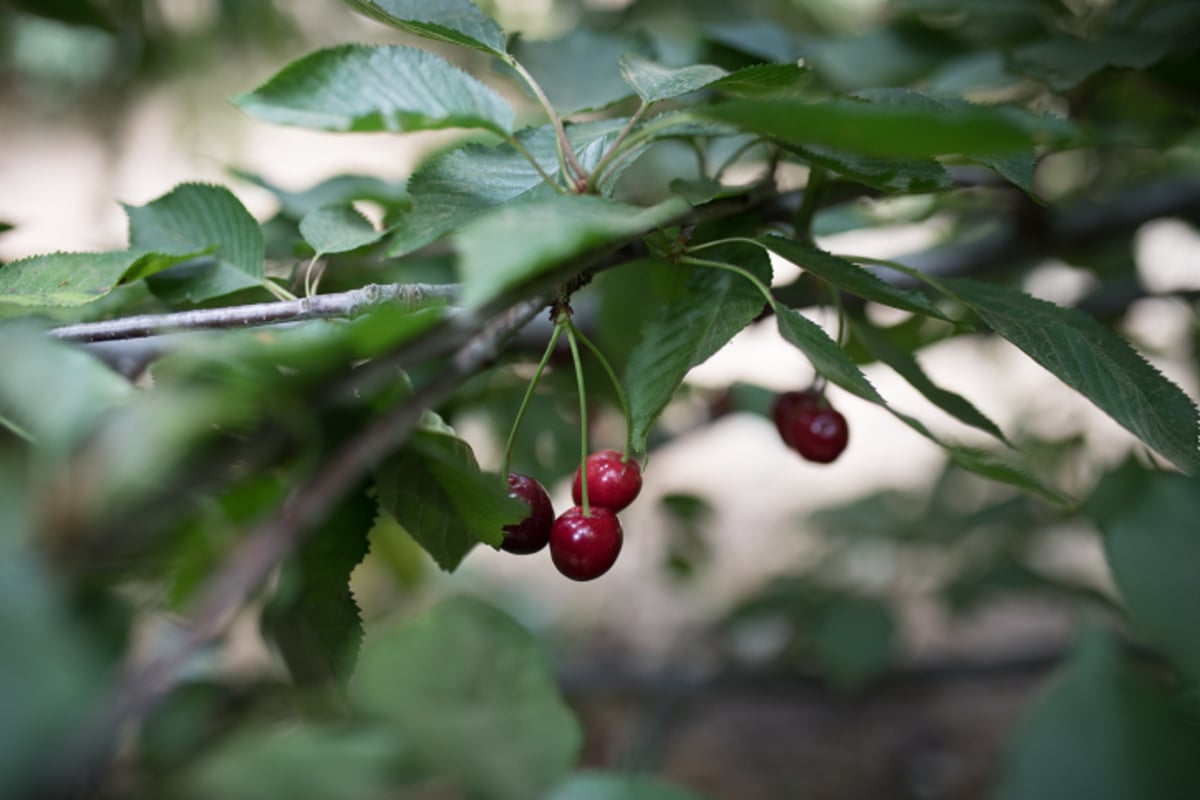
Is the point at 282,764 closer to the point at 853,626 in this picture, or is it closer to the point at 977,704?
the point at 853,626

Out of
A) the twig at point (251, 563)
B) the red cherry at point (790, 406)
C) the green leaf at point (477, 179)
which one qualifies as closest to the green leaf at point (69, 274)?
the green leaf at point (477, 179)

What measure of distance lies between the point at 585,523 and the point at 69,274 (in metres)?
0.44

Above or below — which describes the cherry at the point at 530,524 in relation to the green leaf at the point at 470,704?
below

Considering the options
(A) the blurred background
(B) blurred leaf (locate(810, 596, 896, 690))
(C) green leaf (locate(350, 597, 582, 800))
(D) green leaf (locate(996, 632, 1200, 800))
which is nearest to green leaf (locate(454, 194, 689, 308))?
(C) green leaf (locate(350, 597, 582, 800))

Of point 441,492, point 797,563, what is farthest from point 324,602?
point 797,563

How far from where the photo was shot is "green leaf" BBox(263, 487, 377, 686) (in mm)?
487

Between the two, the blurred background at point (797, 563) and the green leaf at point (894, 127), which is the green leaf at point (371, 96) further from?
the blurred background at point (797, 563)

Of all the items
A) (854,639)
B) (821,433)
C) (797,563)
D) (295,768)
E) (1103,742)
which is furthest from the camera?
(797,563)

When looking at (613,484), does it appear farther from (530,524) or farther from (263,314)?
(263,314)

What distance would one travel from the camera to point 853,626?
169cm

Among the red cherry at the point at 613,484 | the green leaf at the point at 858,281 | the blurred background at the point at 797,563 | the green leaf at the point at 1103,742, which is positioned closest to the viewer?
the green leaf at the point at 1103,742

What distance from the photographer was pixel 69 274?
0.67m

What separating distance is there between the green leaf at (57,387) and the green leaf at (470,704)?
0.16 metres

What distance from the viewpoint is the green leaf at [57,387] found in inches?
14.8
